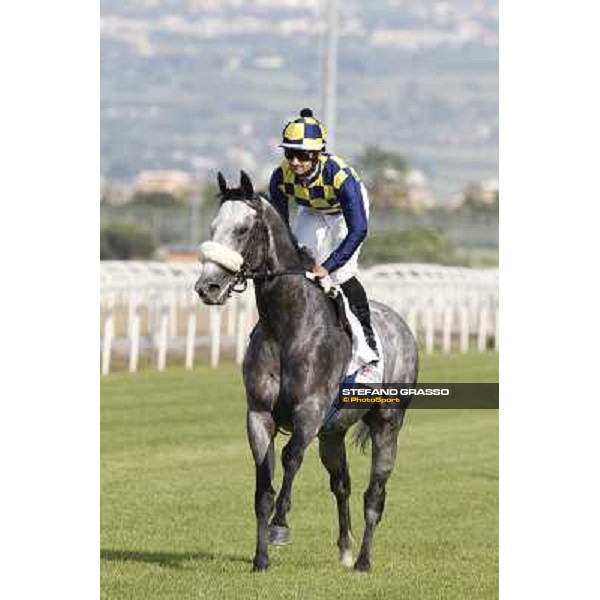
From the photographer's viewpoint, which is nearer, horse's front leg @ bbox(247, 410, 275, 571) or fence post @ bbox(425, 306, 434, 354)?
horse's front leg @ bbox(247, 410, 275, 571)

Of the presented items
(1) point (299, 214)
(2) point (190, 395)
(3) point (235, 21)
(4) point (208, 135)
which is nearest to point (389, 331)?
(1) point (299, 214)

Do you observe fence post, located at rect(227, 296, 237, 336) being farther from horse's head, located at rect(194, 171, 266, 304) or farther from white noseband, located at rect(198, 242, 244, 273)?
white noseband, located at rect(198, 242, 244, 273)

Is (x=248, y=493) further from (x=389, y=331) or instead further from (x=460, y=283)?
(x=460, y=283)

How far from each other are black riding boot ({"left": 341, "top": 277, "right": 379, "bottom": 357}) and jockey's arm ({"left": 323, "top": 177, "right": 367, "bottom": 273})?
0.47 meters

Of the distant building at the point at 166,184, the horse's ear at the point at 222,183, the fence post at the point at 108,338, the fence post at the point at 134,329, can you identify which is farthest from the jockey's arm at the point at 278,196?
the distant building at the point at 166,184

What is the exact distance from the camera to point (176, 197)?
61312 mm

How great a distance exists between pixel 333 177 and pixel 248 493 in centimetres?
381

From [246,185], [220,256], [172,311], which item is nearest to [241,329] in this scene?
[172,311]

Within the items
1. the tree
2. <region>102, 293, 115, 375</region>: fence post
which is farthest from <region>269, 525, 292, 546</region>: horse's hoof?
the tree

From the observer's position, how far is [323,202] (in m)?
8.70

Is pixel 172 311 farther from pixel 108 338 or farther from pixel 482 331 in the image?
pixel 482 331

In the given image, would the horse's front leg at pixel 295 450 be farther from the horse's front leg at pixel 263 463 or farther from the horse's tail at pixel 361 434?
the horse's tail at pixel 361 434

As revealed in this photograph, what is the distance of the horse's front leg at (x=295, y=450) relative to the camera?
833cm

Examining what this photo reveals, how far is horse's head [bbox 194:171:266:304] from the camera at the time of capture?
7.85 m
